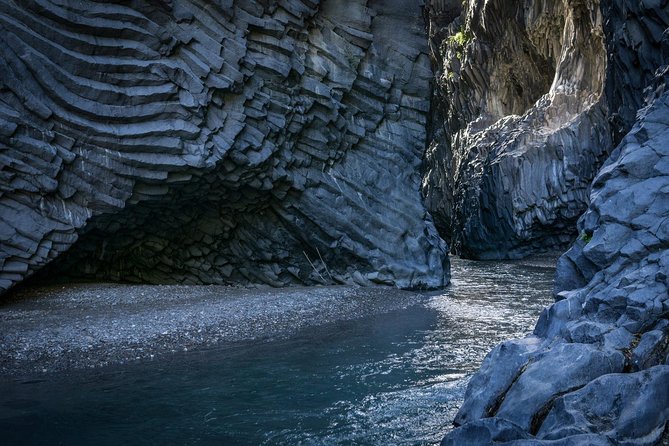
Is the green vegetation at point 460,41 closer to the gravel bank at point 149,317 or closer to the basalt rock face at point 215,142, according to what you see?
the basalt rock face at point 215,142

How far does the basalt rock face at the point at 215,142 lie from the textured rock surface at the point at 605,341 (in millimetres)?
12375

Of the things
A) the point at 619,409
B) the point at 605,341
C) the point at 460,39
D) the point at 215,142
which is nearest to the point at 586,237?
the point at 605,341

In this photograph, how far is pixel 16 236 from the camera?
17.8 meters

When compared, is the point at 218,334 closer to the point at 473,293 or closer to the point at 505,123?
the point at 473,293

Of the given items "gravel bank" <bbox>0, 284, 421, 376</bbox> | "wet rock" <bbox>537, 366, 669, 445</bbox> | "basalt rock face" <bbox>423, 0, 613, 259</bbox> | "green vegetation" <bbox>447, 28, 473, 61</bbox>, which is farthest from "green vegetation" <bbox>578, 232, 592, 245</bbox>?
"green vegetation" <bbox>447, 28, 473, 61</bbox>

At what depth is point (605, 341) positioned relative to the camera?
8594 millimetres

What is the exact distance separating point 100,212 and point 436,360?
1125 centimetres

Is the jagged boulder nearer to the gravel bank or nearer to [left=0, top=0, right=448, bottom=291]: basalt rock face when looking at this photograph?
the gravel bank

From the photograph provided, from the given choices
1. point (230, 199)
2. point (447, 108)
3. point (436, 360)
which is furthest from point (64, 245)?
point (447, 108)

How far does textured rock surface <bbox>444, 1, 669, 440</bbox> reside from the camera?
7141mm

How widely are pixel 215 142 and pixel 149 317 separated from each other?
638cm

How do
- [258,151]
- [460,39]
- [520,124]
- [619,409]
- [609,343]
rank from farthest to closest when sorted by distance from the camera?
[460,39] → [520,124] → [258,151] → [609,343] → [619,409]

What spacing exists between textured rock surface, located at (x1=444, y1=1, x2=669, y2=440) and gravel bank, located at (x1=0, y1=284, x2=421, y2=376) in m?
8.18

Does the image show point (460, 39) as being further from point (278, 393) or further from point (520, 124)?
point (278, 393)
